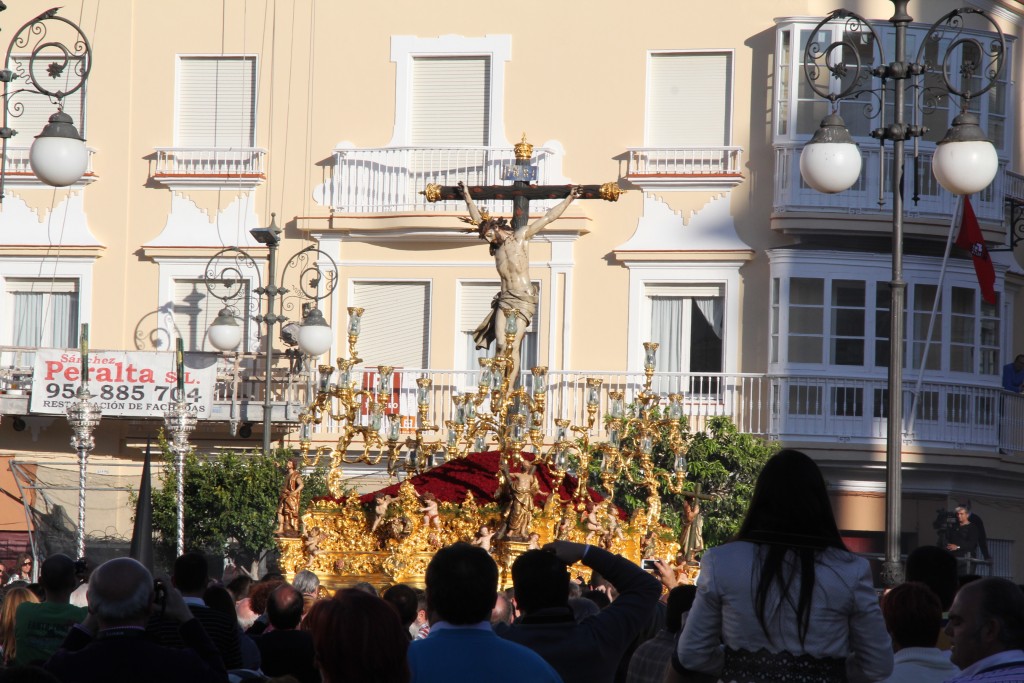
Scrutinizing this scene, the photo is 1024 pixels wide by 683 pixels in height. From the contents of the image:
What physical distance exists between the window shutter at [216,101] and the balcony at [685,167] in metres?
6.24

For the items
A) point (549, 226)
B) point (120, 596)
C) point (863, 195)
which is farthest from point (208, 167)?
point (120, 596)

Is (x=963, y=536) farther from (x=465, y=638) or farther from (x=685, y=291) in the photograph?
(x=465, y=638)

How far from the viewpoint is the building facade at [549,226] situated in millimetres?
24016

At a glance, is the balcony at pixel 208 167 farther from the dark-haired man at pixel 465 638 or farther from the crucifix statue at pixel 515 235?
the dark-haired man at pixel 465 638

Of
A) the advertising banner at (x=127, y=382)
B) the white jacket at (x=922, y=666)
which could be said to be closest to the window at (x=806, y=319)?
the advertising banner at (x=127, y=382)

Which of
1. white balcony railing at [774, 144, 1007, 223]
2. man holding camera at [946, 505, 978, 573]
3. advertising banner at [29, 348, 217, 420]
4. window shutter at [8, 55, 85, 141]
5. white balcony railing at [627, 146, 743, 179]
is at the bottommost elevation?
man holding camera at [946, 505, 978, 573]

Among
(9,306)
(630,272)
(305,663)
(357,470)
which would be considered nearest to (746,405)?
(630,272)

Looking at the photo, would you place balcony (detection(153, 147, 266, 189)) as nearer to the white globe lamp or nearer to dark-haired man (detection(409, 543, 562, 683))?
the white globe lamp

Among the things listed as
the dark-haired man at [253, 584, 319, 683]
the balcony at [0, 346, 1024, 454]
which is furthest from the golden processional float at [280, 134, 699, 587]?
the balcony at [0, 346, 1024, 454]

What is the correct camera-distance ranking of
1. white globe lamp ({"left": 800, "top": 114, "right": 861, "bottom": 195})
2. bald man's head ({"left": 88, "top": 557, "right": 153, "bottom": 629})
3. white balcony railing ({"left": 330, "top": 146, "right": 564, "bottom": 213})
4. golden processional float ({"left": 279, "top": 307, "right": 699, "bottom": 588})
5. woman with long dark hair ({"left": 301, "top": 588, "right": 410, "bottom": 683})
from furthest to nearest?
white balcony railing ({"left": 330, "top": 146, "right": 564, "bottom": 213}) < golden processional float ({"left": 279, "top": 307, "right": 699, "bottom": 588}) < white globe lamp ({"left": 800, "top": 114, "right": 861, "bottom": 195}) < bald man's head ({"left": 88, "top": 557, "right": 153, "bottom": 629}) < woman with long dark hair ({"left": 301, "top": 588, "right": 410, "bottom": 683})

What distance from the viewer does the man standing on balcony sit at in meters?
24.7

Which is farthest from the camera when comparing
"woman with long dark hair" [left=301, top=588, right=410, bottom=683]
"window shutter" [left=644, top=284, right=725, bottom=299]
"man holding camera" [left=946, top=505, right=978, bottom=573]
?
"window shutter" [left=644, top=284, right=725, bottom=299]

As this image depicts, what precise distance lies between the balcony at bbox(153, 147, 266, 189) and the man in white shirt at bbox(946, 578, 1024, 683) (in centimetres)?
2132

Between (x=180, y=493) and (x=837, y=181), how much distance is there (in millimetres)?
9174
